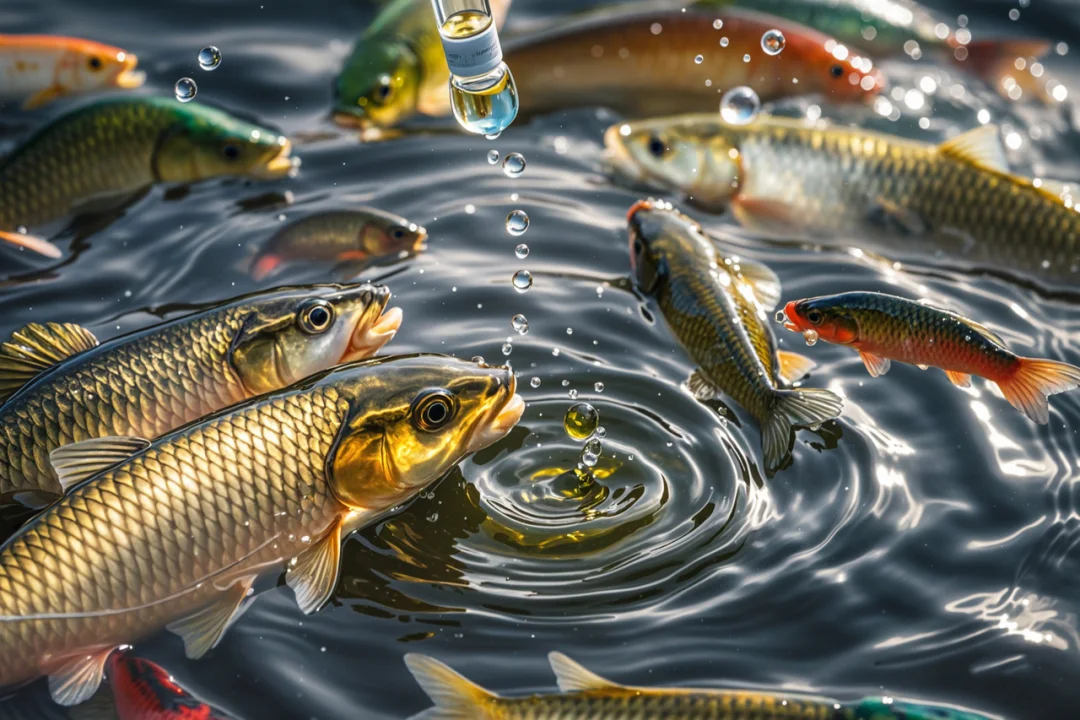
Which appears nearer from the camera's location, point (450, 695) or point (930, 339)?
point (450, 695)

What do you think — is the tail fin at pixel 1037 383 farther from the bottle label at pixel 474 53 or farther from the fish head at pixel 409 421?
the bottle label at pixel 474 53

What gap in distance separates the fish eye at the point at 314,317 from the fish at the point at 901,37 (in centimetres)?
357

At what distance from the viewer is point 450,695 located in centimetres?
326

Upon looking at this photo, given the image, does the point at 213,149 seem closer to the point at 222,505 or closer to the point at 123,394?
the point at 123,394

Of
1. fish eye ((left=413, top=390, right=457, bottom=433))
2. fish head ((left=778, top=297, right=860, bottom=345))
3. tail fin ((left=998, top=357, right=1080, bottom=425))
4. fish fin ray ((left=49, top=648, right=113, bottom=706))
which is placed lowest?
fish fin ray ((left=49, top=648, right=113, bottom=706))

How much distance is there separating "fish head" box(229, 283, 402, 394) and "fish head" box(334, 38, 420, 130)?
2404 millimetres

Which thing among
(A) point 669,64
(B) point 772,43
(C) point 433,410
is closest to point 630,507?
(C) point 433,410

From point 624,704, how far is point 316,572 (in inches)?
43.8

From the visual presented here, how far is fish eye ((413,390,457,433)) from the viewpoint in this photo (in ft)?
12.8

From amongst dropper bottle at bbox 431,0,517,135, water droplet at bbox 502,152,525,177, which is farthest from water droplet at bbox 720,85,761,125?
dropper bottle at bbox 431,0,517,135

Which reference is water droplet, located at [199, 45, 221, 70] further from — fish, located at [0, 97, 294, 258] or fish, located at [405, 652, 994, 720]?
fish, located at [405, 652, 994, 720]

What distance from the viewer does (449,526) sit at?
13.8 feet

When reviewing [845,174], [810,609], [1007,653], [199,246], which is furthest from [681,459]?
[199,246]

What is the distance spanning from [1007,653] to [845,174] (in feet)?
8.91
